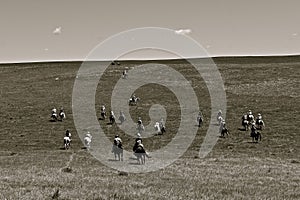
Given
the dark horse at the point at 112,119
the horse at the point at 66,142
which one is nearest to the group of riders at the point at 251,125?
the dark horse at the point at 112,119

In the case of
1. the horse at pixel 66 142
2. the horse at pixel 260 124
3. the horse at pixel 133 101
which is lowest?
the horse at pixel 66 142

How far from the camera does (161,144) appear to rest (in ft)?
148

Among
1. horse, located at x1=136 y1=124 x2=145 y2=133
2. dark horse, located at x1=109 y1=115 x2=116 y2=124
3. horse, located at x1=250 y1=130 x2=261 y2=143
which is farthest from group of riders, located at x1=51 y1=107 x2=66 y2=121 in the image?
horse, located at x1=250 y1=130 x2=261 y2=143

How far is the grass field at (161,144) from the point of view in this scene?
16.9 m

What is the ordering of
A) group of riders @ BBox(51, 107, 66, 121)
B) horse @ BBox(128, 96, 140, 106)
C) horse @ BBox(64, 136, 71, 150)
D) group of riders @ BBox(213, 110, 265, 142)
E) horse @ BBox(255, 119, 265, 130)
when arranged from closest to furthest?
horse @ BBox(64, 136, 71, 150) < group of riders @ BBox(213, 110, 265, 142) < horse @ BBox(255, 119, 265, 130) < group of riders @ BBox(51, 107, 66, 121) < horse @ BBox(128, 96, 140, 106)

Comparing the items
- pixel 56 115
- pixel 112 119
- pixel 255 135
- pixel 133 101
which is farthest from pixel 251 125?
pixel 56 115

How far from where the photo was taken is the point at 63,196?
14.3 m

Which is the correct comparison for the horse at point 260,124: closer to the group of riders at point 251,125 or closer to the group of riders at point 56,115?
the group of riders at point 251,125

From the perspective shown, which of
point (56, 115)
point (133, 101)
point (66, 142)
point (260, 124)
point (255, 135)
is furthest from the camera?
point (133, 101)

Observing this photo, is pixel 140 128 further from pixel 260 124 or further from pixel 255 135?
pixel 260 124

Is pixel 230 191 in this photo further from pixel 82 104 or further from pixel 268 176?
pixel 82 104

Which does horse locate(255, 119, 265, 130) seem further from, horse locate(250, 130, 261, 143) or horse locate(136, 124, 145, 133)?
horse locate(136, 124, 145, 133)

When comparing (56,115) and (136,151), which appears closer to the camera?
(136,151)

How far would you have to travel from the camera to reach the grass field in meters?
16.9
